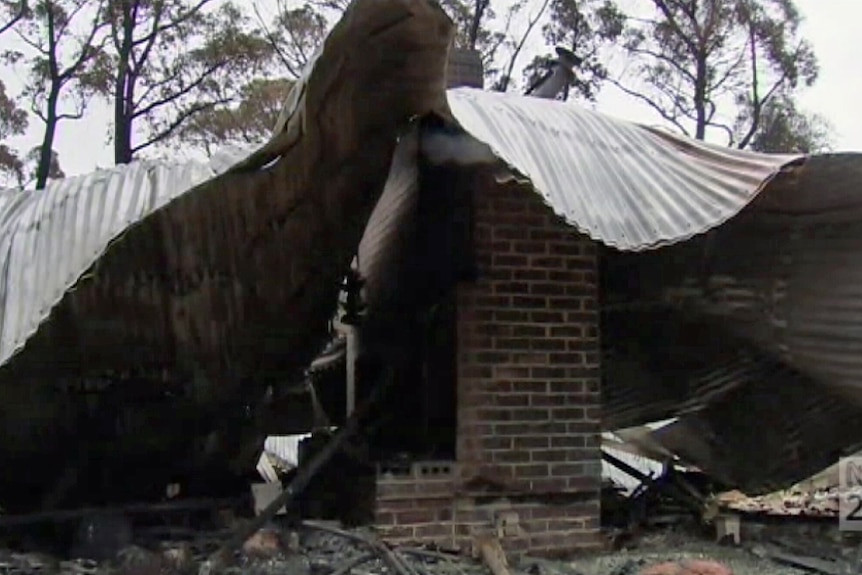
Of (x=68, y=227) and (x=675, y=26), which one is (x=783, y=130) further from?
(x=68, y=227)

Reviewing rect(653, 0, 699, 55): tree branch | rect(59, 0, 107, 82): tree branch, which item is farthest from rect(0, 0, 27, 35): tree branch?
rect(653, 0, 699, 55): tree branch

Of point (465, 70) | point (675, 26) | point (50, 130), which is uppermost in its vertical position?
point (675, 26)

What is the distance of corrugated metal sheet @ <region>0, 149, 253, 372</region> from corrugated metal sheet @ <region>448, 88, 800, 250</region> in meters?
1.22

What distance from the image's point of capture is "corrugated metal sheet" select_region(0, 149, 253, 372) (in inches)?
158

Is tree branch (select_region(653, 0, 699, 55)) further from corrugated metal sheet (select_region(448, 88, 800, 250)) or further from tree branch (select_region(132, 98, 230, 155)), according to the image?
corrugated metal sheet (select_region(448, 88, 800, 250))

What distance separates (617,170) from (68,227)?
7.98 ft

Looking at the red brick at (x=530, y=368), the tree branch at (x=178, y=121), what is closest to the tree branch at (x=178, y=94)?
the tree branch at (x=178, y=121)

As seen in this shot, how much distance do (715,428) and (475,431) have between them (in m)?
2.16

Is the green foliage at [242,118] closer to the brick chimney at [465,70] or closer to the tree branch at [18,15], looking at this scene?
the tree branch at [18,15]

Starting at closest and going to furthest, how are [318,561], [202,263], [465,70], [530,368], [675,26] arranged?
[202,263] < [318,561] < [530,368] < [465,70] < [675,26]

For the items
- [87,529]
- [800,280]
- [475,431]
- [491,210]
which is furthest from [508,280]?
[87,529]

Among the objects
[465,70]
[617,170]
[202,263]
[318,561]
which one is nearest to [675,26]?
[465,70]

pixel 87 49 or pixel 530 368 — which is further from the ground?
pixel 87 49

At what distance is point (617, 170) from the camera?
492 cm
